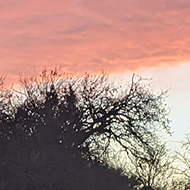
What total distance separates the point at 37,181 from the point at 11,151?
269 cm

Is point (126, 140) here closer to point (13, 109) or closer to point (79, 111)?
point (79, 111)

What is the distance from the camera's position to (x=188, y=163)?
40562 mm

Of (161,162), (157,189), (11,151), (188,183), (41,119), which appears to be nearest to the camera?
(11,151)

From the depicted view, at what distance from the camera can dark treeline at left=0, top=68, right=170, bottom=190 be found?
89.6 feet

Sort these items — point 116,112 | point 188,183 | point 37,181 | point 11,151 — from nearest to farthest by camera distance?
point 37,181 < point 11,151 < point 188,183 < point 116,112

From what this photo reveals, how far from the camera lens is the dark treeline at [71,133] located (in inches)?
1075

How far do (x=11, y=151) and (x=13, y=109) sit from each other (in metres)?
9.28

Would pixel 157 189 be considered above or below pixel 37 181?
above

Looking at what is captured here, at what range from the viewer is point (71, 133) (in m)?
34.0

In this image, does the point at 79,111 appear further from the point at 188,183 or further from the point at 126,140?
the point at 188,183

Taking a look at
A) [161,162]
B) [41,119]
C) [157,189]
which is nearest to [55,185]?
[41,119]

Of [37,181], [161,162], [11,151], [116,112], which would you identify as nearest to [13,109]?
[116,112]

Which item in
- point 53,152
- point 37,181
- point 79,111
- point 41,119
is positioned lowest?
point 37,181

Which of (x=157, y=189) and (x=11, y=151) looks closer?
(x=11, y=151)
